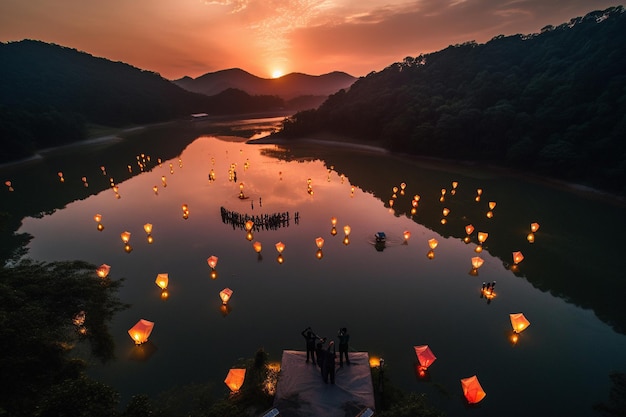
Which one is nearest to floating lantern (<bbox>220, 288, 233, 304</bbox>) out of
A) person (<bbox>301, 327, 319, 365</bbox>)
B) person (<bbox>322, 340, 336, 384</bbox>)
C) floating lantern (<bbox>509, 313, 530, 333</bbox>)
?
person (<bbox>301, 327, 319, 365</bbox>)

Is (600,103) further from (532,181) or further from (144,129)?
(144,129)

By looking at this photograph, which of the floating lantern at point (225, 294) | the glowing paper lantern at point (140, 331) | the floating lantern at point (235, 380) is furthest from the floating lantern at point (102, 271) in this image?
the floating lantern at point (235, 380)

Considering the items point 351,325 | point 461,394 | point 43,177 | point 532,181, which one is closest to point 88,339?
point 351,325

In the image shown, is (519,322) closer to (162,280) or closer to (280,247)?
(280,247)

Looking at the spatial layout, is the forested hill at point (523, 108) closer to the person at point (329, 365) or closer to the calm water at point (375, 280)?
the calm water at point (375, 280)

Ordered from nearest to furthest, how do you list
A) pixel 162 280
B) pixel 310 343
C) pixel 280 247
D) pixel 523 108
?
pixel 310 343
pixel 162 280
pixel 280 247
pixel 523 108

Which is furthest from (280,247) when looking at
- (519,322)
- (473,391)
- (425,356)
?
(519,322)
